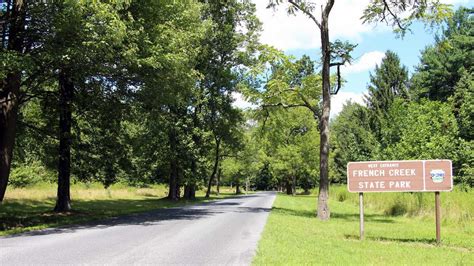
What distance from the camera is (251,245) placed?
34.1 feet

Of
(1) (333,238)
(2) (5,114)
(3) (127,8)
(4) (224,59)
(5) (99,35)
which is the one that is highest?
(4) (224,59)

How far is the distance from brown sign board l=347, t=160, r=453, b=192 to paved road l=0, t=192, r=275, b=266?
3233 mm

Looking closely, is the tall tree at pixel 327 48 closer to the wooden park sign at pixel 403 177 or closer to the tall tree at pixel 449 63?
the wooden park sign at pixel 403 177

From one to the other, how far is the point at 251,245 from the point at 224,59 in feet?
99.2

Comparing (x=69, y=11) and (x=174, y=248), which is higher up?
(x=69, y=11)

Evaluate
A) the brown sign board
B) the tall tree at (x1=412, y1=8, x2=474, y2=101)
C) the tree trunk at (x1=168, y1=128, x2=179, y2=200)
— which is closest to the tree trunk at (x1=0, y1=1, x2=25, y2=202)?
the brown sign board

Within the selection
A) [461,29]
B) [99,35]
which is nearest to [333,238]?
[99,35]

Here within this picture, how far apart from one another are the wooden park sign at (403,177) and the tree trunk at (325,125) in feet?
20.7

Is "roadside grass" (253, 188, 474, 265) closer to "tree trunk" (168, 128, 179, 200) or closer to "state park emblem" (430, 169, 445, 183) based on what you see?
"state park emblem" (430, 169, 445, 183)

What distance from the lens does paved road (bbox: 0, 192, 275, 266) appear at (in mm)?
8414

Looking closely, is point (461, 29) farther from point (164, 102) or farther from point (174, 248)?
point (174, 248)

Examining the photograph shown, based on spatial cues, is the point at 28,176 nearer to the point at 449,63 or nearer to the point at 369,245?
the point at 369,245

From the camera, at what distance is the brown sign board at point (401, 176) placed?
11.3 metres

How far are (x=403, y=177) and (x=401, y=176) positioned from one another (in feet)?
0.19
